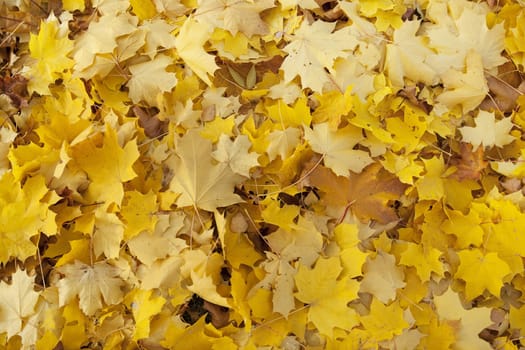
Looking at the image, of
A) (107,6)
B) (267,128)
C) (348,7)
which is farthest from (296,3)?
(107,6)

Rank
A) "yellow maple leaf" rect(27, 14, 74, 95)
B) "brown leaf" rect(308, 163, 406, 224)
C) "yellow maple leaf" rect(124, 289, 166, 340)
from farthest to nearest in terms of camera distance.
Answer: "yellow maple leaf" rect(27, 14, 74, 95) → "brown leaf" rect(308, 163, 406, 224) → "yellow maple leaf" rect(124, 289, 166, 340)

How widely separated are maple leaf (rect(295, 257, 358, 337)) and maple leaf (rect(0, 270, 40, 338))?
56 centimetres

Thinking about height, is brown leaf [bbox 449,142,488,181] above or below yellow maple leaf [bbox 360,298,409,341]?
above

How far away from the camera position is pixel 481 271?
1.24 metres

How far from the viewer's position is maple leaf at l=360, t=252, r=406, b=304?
122 cm

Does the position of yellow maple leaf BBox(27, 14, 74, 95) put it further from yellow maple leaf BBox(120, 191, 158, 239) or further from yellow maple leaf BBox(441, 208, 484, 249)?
yellow maple leaf BBox(441, 208, 484, 249)

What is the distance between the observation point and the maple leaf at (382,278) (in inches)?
48.1

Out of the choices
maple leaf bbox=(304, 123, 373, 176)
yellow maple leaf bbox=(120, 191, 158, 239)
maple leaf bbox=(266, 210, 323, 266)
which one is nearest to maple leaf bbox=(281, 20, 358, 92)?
maple leaf bbox=(304, 123, 373, 176)

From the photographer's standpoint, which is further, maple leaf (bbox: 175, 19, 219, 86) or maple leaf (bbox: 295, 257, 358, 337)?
maple leaf (bbox: 175, 19, 219, 86)

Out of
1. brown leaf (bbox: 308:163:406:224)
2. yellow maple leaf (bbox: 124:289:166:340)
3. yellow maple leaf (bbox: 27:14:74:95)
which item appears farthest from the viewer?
yellow maple leaf (bbox: 27:14:74:95)

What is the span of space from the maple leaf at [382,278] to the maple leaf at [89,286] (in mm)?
530

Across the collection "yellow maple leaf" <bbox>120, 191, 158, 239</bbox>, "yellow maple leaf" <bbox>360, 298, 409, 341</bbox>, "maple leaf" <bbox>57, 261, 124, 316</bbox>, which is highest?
"yellow maple leaf" <bbox>120, 191, 158, 239</bbox>

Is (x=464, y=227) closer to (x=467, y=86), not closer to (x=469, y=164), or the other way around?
(x=469, y=164)

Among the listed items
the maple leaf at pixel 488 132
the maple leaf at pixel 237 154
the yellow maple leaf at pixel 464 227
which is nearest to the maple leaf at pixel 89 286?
the maple leaf at pixel 237 154
